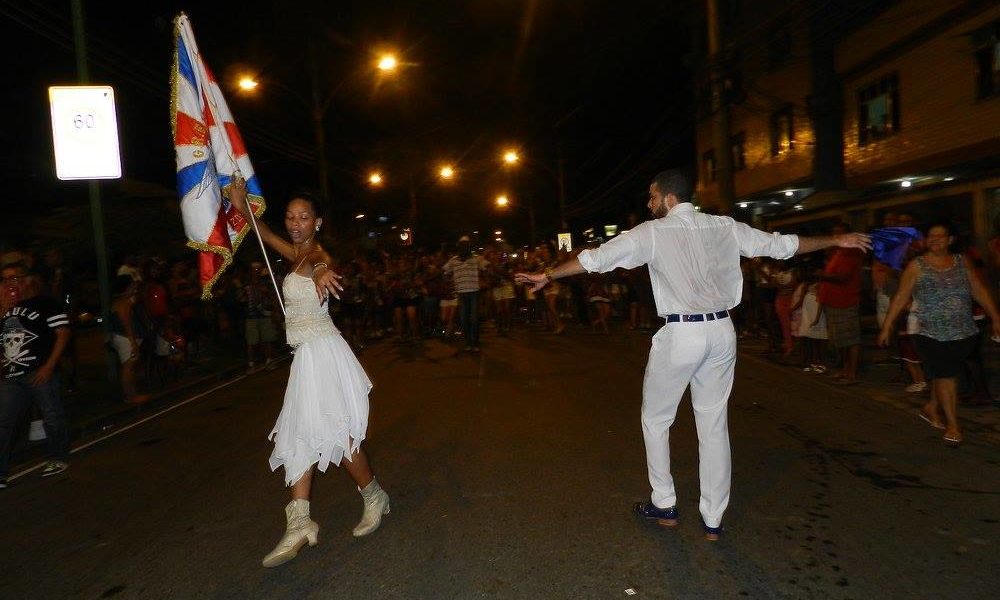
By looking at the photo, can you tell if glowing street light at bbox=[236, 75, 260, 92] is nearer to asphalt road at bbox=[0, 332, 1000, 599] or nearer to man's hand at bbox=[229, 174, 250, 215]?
asphalt road at bbox=[0, 332, 1000, 599]

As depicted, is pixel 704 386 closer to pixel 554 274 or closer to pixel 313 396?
pixel 554 274

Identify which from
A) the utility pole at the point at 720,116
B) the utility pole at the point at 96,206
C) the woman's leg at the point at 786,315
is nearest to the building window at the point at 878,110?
the utility pole at the point at 720,116

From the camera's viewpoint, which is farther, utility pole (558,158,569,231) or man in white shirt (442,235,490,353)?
utility pole (558,158,569,231)

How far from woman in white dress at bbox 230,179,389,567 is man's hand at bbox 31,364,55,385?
11.2ft

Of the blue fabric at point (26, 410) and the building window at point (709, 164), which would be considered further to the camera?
the building window at point (709, 164)

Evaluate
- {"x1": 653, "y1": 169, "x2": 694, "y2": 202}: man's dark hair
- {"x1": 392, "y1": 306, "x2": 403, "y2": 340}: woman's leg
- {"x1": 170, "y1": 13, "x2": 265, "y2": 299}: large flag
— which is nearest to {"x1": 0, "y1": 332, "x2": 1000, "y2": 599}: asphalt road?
{"x1": 170, "y1": 13, "x2": 265, "y2": 299}: large flag

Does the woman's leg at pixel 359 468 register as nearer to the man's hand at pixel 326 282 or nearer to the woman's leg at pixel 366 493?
the woman's leg at pixel 366 493

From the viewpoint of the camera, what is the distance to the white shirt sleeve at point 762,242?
4.11 m

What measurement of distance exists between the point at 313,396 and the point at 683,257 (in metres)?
2.14

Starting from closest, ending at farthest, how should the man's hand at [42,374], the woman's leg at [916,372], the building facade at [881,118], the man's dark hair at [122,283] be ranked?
the man's hand at [42,374]
the woman's leg at [916,372]
the man's dark hair at [122,283]
the building facade at [881,118]

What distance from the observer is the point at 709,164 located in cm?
2917

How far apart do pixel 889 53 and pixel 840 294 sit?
11242mm

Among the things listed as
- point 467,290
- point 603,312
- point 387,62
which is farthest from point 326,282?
point 387,62

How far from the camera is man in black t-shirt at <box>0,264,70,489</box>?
6.27 m
